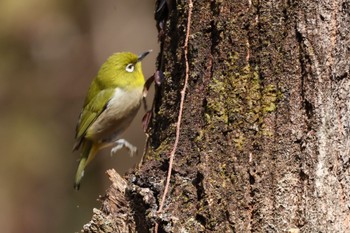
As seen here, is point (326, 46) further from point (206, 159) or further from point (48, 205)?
point (48, 205)

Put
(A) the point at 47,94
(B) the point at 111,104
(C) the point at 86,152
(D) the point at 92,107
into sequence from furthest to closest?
(A) the point at 47,94, (C) the point at 86,152, (D) the point at 92,107, (B) the point at 111,104

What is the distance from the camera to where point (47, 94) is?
402 inches

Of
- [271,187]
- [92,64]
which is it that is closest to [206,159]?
[271,187]

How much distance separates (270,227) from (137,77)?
278 centimetres

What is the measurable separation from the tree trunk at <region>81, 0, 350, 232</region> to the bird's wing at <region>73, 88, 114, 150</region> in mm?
2597

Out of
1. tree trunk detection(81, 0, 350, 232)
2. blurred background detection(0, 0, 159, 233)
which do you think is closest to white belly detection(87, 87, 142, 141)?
tree trunk detection(81, 0, 350, 232)

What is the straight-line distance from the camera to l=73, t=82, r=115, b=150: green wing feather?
5625mm

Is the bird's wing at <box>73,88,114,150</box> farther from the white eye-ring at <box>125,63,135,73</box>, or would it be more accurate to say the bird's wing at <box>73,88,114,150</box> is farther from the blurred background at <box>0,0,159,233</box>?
the blurred background at <box>0,0,159,233</box>

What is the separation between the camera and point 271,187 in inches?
115

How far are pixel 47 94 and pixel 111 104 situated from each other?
476 centimetres

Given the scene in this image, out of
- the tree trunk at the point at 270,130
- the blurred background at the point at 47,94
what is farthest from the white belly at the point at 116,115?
the blurred background at the point at 47,94

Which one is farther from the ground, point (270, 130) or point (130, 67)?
point (270, 130)

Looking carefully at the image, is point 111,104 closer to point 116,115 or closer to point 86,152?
point 116,115

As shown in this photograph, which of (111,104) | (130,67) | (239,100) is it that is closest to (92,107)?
(111,104)
